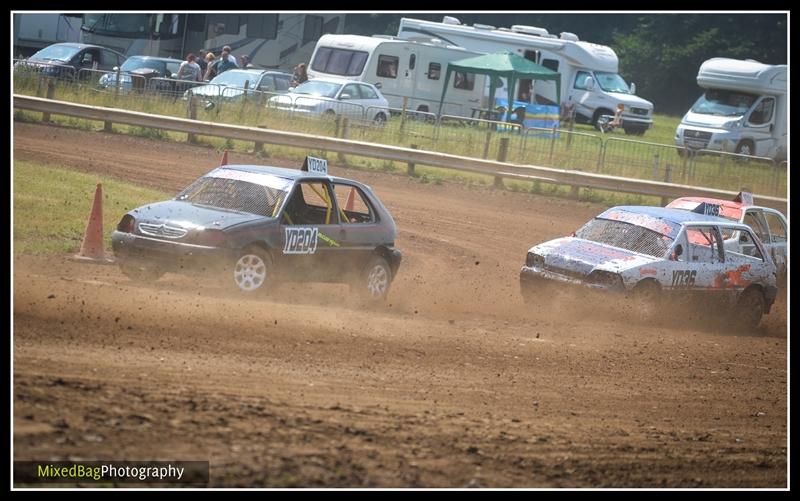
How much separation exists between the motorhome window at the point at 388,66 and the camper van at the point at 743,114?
29.3 feet

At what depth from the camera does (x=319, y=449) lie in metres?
7.09

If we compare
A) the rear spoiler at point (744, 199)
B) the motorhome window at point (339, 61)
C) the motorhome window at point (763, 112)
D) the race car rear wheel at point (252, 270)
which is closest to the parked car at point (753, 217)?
the rear spoiler at point (744, 199)

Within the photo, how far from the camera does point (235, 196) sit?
1240 centimetres

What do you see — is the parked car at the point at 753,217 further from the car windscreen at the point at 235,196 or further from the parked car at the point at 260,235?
the car windscreen at the point at 235,196

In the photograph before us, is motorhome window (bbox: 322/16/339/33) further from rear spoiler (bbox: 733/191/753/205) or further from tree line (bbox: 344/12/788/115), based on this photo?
rear spoiler (bbox: 733/191/753/205)

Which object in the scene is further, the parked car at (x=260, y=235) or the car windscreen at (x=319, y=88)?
the car windscreen at (x=319, y=88)

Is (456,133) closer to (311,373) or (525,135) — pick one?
(525,135)

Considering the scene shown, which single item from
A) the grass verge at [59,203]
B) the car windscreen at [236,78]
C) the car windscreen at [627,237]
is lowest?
the grass verge at [59,203]

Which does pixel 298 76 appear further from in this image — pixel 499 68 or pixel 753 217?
pixel 753 217

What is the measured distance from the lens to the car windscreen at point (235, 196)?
12.2 metres

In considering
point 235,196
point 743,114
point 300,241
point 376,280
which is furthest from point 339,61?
point 300,241

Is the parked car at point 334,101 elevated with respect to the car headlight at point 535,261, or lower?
elevated

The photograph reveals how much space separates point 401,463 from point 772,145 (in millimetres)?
29972
